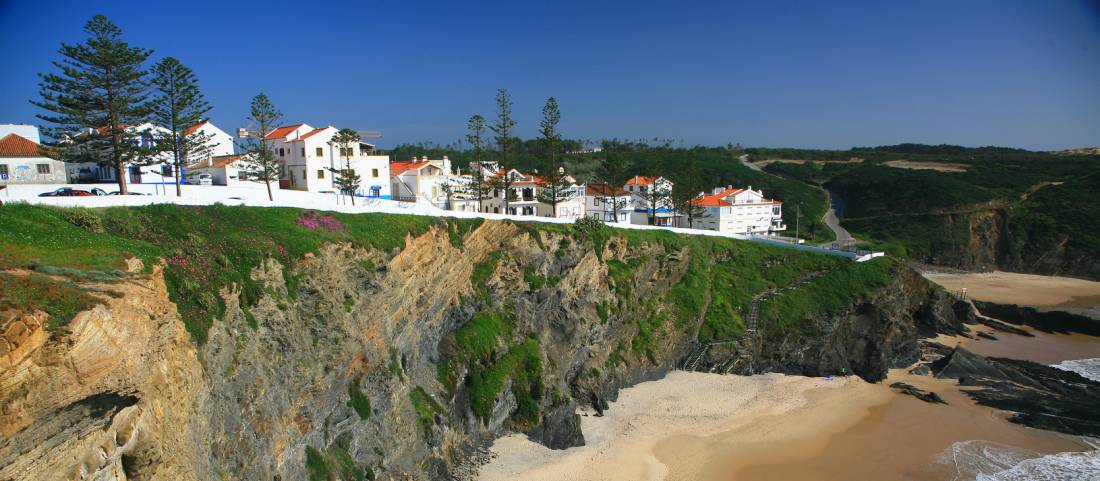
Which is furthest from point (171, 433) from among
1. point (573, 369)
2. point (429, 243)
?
point (573, 369)

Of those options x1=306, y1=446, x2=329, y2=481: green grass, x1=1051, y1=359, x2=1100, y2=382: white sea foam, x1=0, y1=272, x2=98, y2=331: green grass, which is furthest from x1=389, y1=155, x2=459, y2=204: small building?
x1=1051, y1=359, x2=1100, y2=382: white sea foam

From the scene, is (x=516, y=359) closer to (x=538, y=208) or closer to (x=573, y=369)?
(x=573, y=369)

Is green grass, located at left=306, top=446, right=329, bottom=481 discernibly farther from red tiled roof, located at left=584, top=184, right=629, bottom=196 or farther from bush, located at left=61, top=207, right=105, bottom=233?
red tiled roof, located at left=584, top=184, right=629, bottom=196

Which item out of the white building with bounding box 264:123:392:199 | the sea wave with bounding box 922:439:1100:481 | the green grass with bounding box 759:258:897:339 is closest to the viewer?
the sea wave with bounding box 922:439:1100:481

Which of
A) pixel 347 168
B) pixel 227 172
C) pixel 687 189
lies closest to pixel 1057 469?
pixel 687 189

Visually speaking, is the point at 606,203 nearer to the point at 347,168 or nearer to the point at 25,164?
the point at 347,168

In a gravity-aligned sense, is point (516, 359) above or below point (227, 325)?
below
